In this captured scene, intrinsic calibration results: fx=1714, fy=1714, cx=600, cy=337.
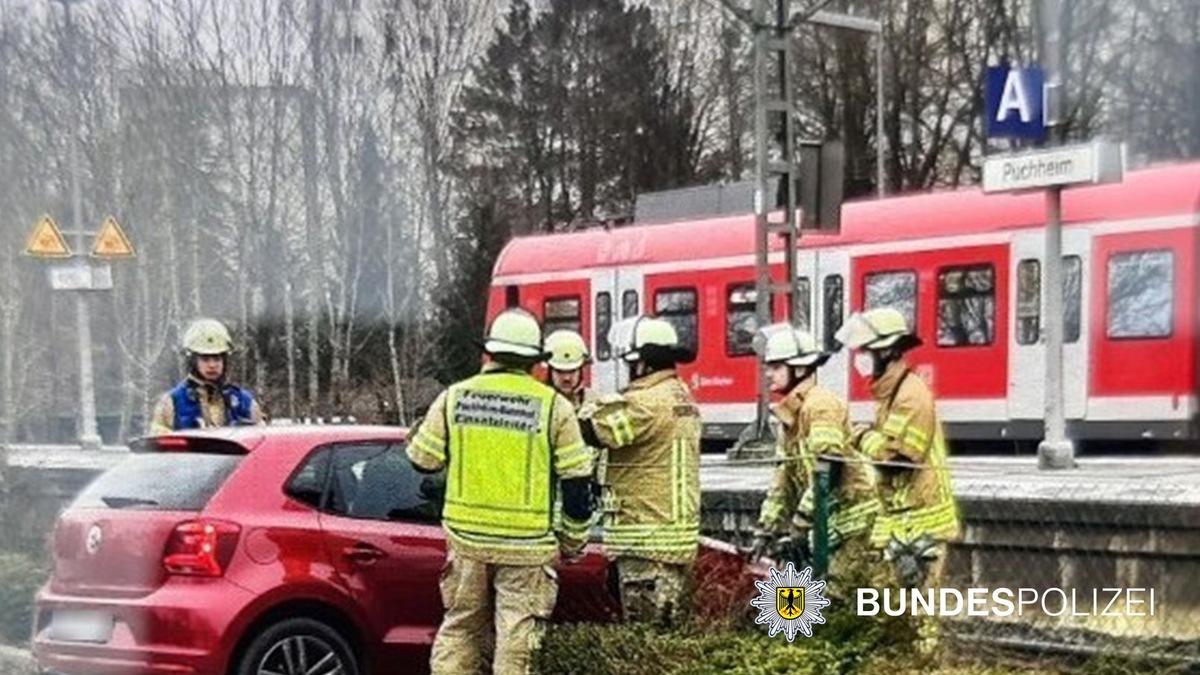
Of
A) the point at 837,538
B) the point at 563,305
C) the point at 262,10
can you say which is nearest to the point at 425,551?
the point at 837,538

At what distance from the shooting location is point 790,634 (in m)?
5.18

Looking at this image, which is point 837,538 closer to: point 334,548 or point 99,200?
point 334,548

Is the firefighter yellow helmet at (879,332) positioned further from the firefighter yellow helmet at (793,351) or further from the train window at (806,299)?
the train window at (806,299)

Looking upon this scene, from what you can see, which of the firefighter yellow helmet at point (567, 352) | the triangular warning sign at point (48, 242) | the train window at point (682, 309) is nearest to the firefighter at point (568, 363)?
the firefighter yellow helmet at point (567, 352)

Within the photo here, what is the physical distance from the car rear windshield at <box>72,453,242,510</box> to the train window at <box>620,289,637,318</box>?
537 inches

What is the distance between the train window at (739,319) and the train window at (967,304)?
2.25 metres

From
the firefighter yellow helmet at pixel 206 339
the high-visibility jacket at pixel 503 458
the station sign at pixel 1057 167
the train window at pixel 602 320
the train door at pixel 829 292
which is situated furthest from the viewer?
the train window at pixel 602 320

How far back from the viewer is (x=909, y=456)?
5641 mm

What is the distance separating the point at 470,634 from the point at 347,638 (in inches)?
32.4

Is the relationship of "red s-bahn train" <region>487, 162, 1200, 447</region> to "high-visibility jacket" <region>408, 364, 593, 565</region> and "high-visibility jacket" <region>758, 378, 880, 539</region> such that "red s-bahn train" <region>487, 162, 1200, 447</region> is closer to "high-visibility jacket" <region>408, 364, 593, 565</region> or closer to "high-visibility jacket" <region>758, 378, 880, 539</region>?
"high-visibility jacket" <region>758, 378, 880, 539</region>

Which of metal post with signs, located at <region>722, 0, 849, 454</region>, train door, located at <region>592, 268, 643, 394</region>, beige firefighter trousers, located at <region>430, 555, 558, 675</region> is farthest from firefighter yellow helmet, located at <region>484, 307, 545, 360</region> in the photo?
train door, located at <region>592, 268, 643, 394</region>

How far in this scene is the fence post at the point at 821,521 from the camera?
18.2ft

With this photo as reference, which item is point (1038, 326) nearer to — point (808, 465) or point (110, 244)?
point (110, 244)

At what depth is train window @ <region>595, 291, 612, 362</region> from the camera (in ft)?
66.5
